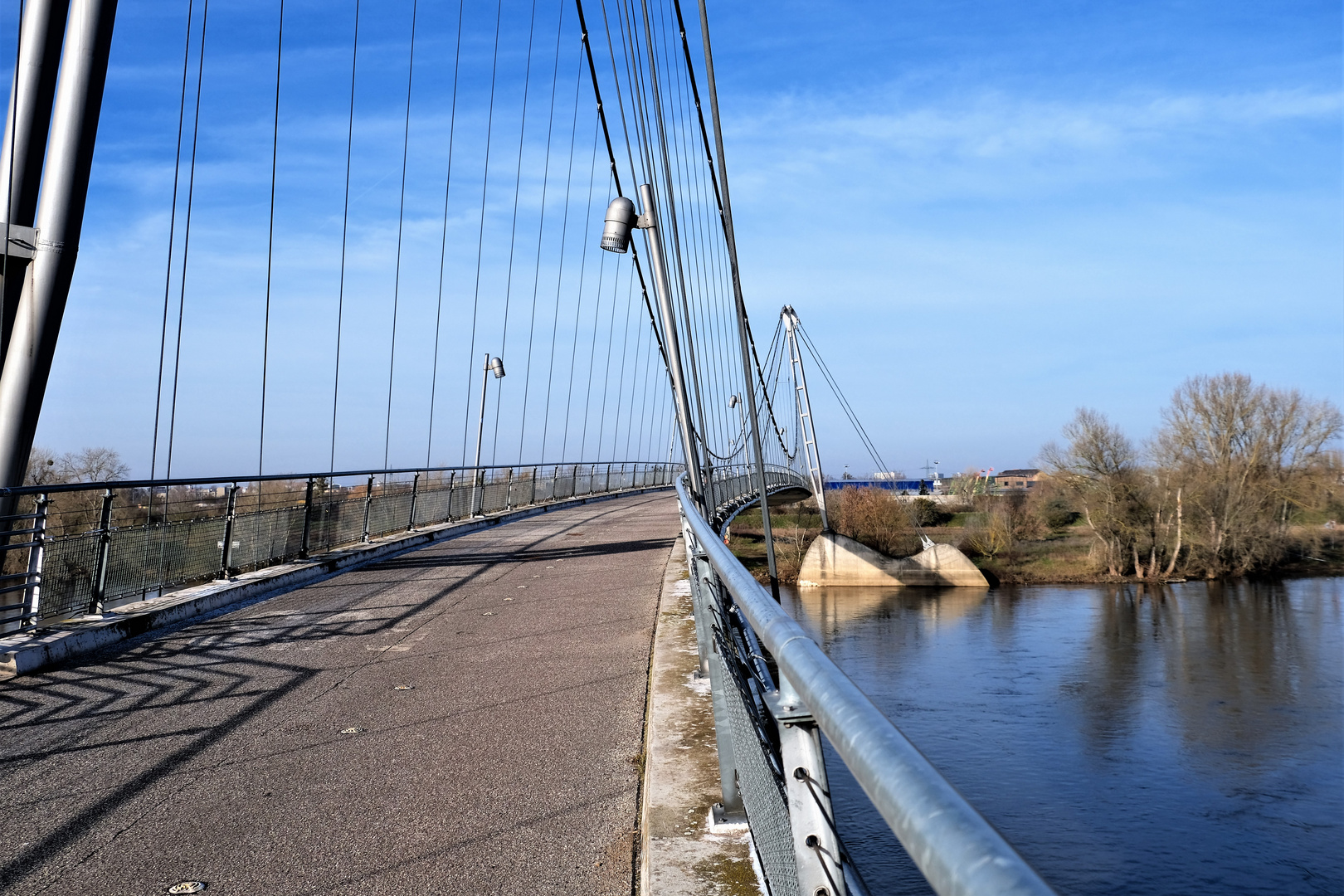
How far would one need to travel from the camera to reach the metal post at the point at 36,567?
21.7ft

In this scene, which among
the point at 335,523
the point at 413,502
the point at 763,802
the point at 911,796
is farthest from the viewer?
the point at 413,502

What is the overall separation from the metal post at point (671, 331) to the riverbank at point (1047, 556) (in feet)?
123

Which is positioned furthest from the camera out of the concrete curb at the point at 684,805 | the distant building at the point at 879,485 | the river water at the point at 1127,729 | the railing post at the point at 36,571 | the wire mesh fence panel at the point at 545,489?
the distant building at the point at 879,485

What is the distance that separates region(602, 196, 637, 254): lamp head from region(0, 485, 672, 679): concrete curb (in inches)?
169

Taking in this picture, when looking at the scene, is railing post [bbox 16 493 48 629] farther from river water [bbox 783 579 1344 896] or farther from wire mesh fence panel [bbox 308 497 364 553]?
river water [bbox 783 579 1344 896]

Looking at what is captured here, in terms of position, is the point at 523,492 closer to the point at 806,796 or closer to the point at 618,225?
the point at 618,225

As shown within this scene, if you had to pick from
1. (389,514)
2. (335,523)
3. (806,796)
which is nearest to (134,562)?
(335,523)

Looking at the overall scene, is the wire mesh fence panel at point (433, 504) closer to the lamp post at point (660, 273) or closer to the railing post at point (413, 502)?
the railing post at point (413, 502)

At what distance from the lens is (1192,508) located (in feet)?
177

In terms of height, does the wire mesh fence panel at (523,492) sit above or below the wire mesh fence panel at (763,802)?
above

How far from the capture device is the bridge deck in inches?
122

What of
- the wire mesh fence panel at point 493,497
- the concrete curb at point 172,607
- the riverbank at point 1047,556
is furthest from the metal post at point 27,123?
the riverbank at point 1047,556

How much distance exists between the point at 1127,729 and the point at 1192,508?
31.0 m

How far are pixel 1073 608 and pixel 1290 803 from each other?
2310cm
